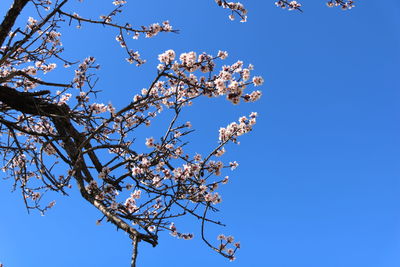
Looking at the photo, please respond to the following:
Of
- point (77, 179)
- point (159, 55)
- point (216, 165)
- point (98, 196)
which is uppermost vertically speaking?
point (159, 55)

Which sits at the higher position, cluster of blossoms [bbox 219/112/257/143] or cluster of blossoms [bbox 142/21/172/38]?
cluster of blossoms [bbox 142/21/172/38]

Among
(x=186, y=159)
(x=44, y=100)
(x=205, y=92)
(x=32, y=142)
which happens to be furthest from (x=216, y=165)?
(x=32, y=142)

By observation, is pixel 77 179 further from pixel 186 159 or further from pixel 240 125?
pixel 240 125

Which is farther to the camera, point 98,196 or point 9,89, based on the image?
point 9,89

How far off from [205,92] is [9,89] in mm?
2920

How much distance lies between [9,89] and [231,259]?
4.15 meters

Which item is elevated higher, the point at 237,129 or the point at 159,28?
the point at 159,28

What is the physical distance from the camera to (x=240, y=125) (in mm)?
5344

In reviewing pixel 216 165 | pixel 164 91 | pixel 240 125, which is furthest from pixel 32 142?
pixel 240 125

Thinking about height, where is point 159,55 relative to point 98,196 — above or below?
above

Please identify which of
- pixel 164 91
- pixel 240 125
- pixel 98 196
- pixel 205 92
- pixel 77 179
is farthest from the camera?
pixel 164 91

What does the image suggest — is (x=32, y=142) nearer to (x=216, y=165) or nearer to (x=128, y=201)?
(x=128, y=201)

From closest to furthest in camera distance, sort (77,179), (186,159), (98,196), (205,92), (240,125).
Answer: (98,196) < (77,179) < (205,92) < (240,125) < (186,159)

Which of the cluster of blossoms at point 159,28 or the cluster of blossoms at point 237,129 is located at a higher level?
the cluster of blossoms at point 159,28
